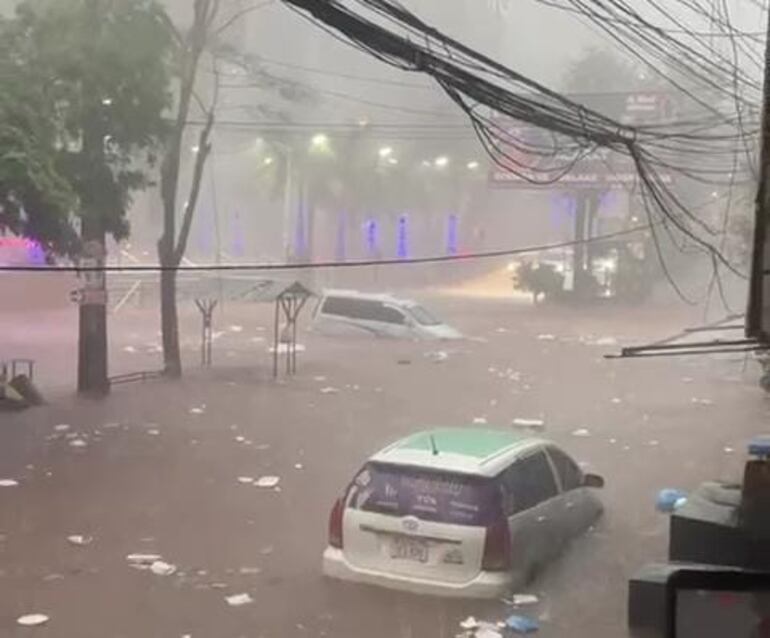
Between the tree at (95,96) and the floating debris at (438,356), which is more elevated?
the tree at (95,96)

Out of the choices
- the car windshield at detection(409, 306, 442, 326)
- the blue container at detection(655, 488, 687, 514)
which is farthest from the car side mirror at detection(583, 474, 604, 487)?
the car windshield at detection(409, 306, 442, 326)

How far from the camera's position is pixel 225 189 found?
20750mm

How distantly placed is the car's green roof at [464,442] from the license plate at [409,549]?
0.50 metres

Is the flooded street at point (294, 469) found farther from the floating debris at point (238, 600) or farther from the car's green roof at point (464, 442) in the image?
the car's green roof at point (464, 442)

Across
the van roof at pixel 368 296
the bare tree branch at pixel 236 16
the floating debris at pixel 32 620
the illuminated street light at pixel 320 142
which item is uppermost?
the bare tree branch at pixel 236 16

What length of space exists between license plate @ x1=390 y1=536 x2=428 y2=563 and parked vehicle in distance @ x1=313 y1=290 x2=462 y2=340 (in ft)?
43.9

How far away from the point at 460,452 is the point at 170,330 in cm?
933

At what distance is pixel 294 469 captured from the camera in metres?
8.33

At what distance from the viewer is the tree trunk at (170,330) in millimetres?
13688

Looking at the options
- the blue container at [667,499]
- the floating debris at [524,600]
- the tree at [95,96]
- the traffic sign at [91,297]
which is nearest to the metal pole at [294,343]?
the traffic sign at [91,297]

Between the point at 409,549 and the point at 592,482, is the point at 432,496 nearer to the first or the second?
the point at 409,549

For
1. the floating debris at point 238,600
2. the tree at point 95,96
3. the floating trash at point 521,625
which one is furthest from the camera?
the tree at point 95,96

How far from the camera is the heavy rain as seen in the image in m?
4.77

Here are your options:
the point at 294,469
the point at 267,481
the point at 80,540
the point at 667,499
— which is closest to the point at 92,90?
the point at 294,469
